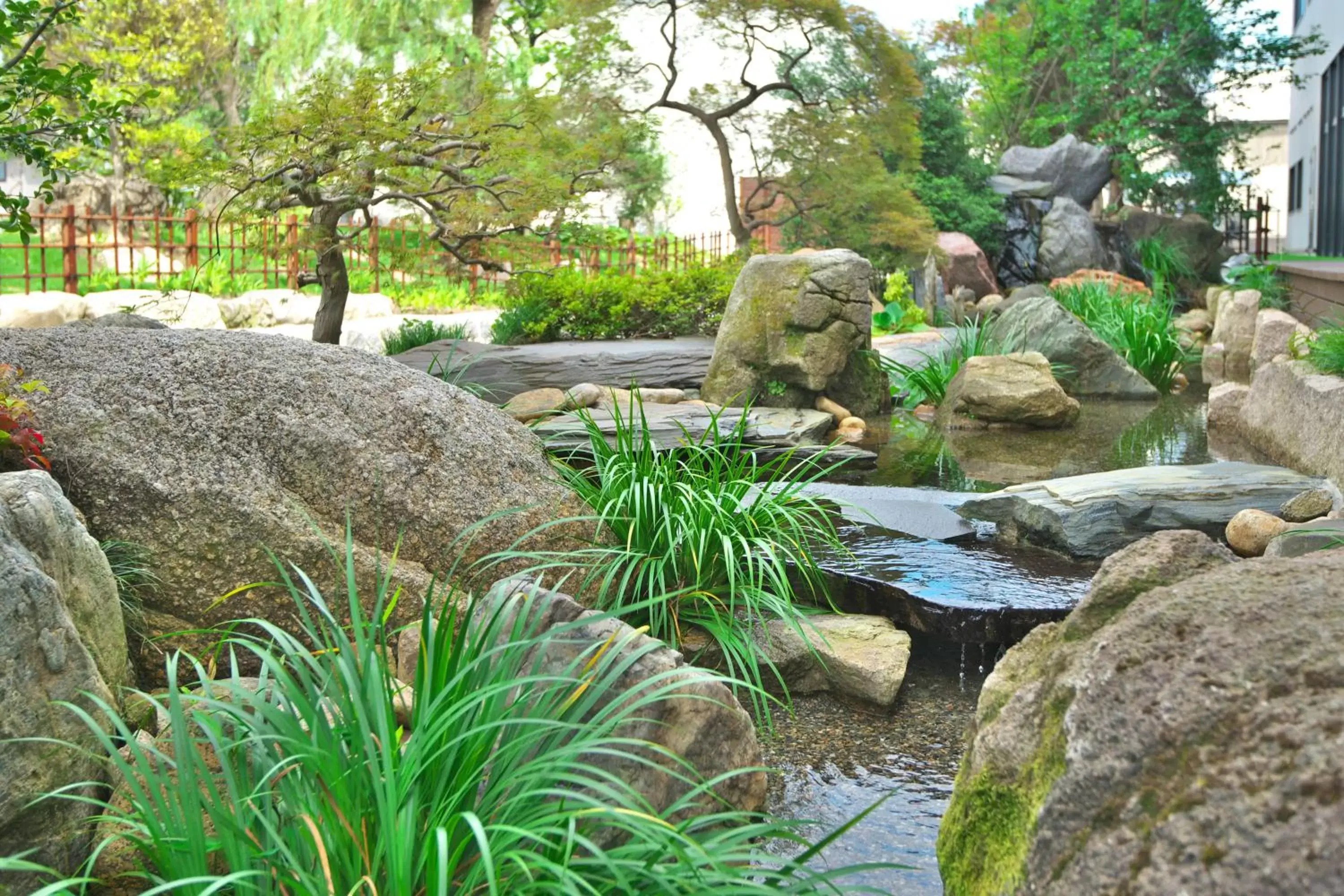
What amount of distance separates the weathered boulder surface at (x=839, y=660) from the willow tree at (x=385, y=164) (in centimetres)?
A: 492

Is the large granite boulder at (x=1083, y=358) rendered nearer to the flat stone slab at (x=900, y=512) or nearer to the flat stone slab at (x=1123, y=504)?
the flat stone slab at (x=1123, y=504)

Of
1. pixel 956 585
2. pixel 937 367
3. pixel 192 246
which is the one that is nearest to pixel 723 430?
pixel 956 585

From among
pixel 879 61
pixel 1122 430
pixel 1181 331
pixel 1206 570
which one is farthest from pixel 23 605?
pixel 879 61

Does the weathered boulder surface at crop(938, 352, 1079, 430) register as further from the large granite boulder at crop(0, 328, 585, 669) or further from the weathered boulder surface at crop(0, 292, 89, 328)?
the weathered boulder surface at crop(0, 292, 89, 328)

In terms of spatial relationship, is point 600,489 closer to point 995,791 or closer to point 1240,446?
point 995,791

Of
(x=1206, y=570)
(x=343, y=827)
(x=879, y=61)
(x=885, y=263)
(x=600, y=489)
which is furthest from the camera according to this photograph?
(x=885, y=263)

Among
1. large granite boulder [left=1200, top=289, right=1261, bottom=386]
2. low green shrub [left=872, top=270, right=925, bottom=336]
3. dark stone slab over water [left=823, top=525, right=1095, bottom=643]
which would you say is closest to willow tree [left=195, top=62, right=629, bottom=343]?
dark stone slab over water [left=823, top=525, right=1095, bottom=643]

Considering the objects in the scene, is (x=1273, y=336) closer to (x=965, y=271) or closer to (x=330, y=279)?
(x=330, y=279)

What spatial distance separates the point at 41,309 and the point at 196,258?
16.0 feet

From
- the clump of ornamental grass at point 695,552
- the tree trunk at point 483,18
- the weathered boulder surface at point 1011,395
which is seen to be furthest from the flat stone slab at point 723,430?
the tree trunk at point 483,18

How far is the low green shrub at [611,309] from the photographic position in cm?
1180

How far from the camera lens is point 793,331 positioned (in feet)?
30.2

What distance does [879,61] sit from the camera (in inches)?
695

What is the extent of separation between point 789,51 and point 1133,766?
58.0 ft
